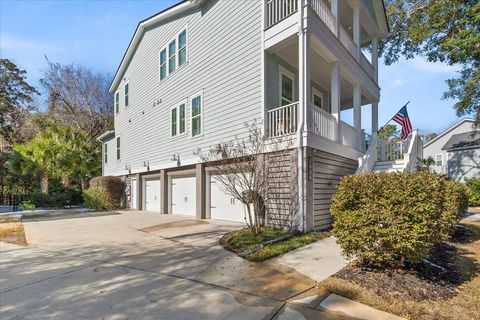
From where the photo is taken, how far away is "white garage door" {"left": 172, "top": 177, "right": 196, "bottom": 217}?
506 inches

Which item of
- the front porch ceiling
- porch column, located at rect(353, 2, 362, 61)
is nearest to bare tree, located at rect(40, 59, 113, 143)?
the front porch ceiling

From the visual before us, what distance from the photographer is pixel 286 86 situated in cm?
1050

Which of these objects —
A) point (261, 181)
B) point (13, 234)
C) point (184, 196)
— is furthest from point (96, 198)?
point (261, 181)

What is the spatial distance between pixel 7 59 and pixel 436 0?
1119 inches

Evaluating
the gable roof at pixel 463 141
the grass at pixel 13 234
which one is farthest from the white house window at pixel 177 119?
the gable roof at pixel 463 141

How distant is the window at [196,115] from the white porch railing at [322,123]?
5.03m

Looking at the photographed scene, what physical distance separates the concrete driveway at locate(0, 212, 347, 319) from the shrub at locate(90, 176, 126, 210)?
32.6 ft

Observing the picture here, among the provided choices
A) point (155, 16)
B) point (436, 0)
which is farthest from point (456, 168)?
point (155, 16)

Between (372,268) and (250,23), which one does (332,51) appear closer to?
(250,23)

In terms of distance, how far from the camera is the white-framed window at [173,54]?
1341 centimetres

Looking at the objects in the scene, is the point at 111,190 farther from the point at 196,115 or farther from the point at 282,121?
the point at 282,121

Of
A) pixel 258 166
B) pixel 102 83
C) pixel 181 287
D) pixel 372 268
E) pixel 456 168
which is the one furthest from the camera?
pixel 102 83

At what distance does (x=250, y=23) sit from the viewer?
31.9ft

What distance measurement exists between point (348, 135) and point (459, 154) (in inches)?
824
